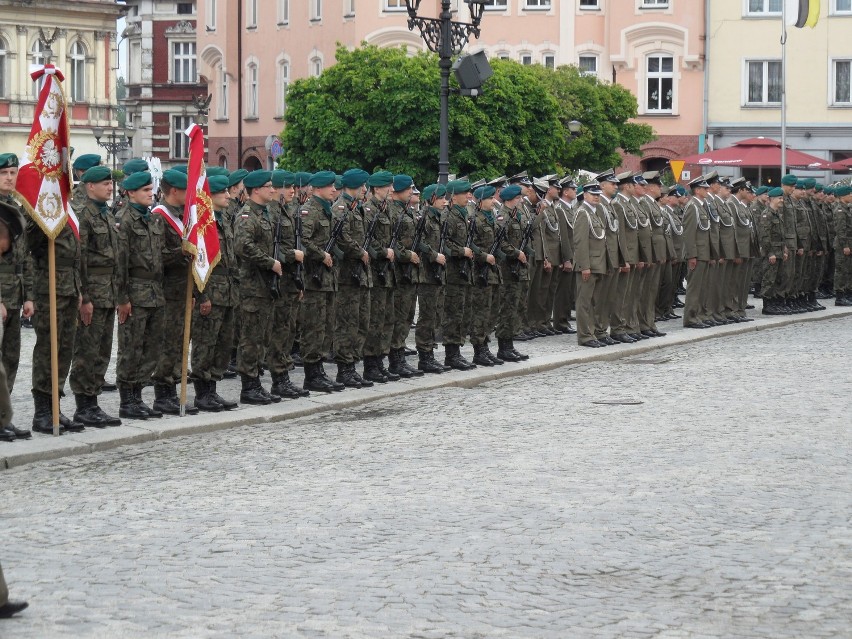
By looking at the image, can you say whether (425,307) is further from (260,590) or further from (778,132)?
(778,132)

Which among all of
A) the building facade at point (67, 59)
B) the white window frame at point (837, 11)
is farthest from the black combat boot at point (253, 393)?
the building facade at point (67, 59)

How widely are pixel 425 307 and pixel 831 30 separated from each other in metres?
43.6

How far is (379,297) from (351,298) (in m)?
0.48

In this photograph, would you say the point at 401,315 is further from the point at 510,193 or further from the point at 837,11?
the point at 837,11

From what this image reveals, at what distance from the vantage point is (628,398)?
15.5 m

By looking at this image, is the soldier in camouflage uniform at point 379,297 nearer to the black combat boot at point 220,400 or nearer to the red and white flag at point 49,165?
the black combat boot at point 220,400

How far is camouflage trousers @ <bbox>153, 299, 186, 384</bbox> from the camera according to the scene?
46.1ft

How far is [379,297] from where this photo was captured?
54.5 ft

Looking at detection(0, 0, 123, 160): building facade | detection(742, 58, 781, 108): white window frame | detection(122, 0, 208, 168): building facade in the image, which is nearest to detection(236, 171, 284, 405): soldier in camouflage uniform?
detection(742, 58, 781, 108): white window frame

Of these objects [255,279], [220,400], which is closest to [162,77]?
[255,279]

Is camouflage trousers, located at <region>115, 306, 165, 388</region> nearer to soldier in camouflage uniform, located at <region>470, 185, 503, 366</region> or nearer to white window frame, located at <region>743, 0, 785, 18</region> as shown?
soldier in camouflage uniform, located at <region>470, 185, 503, 366</region>

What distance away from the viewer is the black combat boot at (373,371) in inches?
648

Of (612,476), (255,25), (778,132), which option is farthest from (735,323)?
(255,25)

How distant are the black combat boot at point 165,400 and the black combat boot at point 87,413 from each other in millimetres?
855
